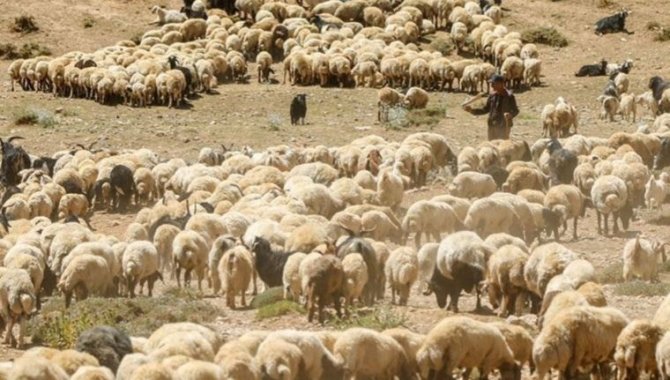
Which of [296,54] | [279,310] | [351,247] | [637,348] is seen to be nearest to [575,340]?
[637,348]

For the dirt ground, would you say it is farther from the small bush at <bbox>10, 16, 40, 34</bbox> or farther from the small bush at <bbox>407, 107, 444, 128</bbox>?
the small bush at <bbox>10, 16, 40, 34</bbox>

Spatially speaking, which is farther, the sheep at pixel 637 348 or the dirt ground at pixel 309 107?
the dirt ground at pixel 309 107

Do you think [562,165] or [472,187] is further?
[562,165]

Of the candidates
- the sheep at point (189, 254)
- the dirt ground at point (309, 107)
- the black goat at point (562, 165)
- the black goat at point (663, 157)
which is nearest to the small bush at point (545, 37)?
the dirt ground at point (309, 107)

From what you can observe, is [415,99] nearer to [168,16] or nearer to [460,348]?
[168,16]

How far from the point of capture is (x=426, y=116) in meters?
30.7

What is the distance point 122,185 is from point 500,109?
276 inches

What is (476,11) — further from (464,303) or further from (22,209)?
(464,303)

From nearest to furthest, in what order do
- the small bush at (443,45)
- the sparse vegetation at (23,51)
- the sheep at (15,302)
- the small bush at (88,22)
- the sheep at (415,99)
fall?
the sheep at (15,302) → the sheep at (415,99) → the small bush at (443,45) → the sparse vegetation at (23,51) → the small bush at (88,22)

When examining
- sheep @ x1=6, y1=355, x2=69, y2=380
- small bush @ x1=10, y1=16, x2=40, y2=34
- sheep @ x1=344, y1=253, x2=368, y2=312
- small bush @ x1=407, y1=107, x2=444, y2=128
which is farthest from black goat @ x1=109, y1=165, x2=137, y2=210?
small bush @ x1=10, y1=16, x2=40, y2=34

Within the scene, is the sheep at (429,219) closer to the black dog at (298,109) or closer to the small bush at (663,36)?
the black dog at (298,109)

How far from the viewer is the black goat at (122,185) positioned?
2323cm

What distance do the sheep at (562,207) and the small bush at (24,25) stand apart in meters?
27.6

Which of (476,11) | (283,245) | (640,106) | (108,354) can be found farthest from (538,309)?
(476,11)
